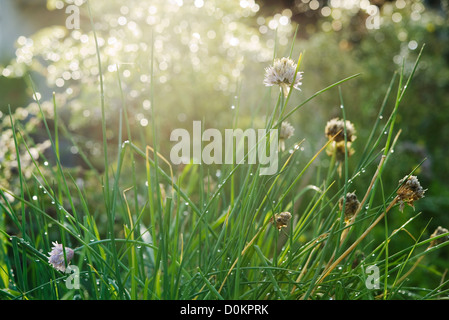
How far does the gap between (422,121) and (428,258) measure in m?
1.89

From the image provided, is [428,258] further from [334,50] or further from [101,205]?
[334,50]

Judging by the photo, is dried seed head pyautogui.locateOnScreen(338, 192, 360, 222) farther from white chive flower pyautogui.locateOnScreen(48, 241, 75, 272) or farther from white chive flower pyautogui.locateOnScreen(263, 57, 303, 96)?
white chive flower pyautogui.locateOnScreen(48, 241, 75, 272)

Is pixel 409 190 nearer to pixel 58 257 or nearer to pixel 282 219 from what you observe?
pixel 282 219

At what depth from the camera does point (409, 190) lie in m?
0.77

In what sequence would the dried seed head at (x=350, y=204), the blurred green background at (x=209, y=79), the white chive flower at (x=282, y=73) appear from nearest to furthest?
the white chive flower at (x=282, y=73) → the dried seed head at (x=350, y=204) → the blurred green background at (x=209, y=79)

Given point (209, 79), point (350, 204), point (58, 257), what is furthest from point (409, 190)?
point (209, 79)

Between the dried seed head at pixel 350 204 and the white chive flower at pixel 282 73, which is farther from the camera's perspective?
the dried seed head at pixel 350 204

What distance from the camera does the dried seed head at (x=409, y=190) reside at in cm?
76

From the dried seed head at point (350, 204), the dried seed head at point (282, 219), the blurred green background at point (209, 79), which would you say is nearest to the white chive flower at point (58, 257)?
the dried seed head at point (282, 219)

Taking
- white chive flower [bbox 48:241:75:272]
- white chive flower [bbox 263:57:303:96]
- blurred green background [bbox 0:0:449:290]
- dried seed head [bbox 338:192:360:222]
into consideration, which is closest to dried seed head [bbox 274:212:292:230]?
dried seed head [bbox 338:192:360:222]

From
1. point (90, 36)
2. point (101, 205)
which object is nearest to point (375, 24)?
point (90, 36)

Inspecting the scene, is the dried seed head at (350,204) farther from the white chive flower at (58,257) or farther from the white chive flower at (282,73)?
the white chive flower at (58,257)

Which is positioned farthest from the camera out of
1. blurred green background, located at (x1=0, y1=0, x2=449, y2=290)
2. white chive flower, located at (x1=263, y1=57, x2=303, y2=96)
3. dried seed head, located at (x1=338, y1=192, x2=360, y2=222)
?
blurred green background, located at (x1=0, y1=0, x2=449, y2=290)

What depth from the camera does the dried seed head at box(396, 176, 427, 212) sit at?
29.8 inches
